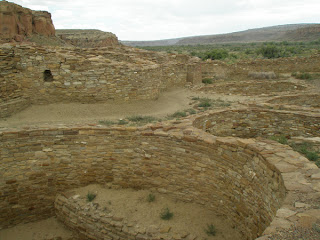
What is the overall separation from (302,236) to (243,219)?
2224 millimetres

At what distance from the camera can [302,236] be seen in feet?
7.85

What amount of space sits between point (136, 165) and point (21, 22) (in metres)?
19.8

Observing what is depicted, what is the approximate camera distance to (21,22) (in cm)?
1992

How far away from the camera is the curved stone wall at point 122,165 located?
15.9 feet

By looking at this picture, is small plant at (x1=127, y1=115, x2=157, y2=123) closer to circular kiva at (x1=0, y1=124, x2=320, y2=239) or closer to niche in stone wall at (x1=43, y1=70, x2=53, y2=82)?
circular kiva at (x1=0, y1=124, x2=320, y2=239)

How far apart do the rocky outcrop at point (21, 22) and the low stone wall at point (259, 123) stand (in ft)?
55.6

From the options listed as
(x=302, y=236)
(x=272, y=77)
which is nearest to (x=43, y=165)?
(x=302, y=236)

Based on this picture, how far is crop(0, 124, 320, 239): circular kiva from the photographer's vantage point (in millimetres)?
4578

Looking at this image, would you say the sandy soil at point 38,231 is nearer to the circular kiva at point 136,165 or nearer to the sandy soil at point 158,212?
the circular kiva at point 136,165

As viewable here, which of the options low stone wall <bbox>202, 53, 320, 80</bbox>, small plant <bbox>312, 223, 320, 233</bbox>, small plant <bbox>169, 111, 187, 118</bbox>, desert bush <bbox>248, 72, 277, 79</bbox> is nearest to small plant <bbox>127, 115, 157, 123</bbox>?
small plant <bbox>169, 111, 187, 118</bbox>

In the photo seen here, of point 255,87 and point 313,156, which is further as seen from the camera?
point 255,87

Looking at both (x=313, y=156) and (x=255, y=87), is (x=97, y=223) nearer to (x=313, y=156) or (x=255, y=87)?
(x=313, y=156)

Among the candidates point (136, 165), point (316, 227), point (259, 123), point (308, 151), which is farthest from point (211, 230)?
point (259, 123)

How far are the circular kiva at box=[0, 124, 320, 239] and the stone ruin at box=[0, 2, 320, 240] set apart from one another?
21 millimetres
